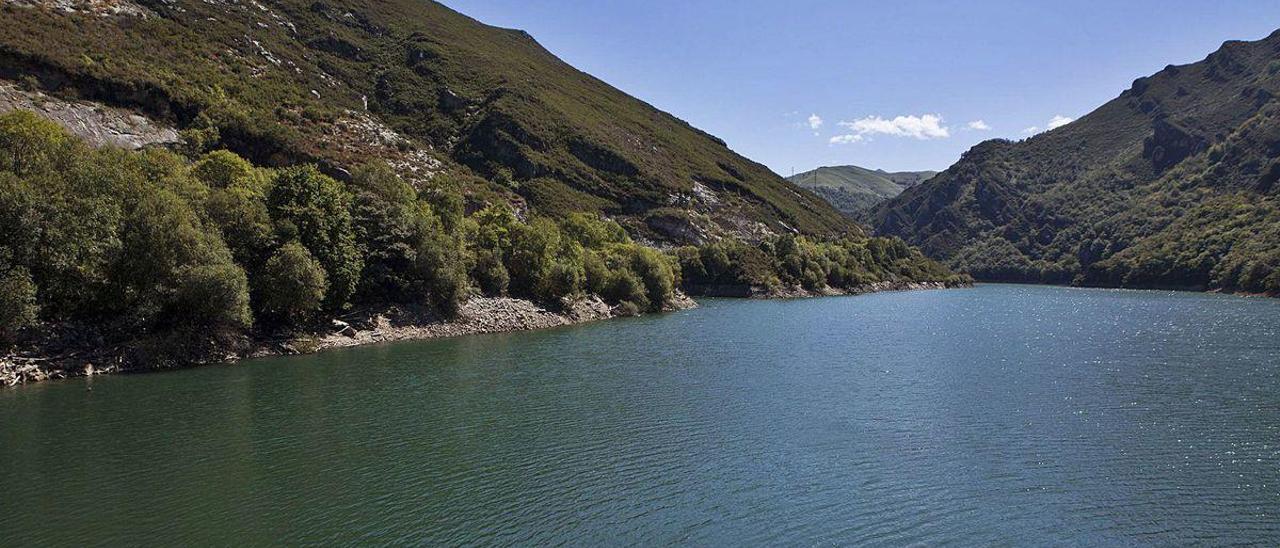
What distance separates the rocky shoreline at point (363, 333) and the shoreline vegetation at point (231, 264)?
0.44 feet

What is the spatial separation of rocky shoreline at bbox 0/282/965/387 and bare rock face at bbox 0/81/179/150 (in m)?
43.8

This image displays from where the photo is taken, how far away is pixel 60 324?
4672cm

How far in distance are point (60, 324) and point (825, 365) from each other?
179 ft

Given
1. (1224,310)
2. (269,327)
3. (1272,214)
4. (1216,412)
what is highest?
(1272,214)

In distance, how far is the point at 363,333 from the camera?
2511 inches

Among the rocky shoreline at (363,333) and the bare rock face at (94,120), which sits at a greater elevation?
the bare rock face at (94,120)

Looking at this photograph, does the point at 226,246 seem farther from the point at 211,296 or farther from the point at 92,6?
the point at 92,6

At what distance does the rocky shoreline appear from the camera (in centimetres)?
4428

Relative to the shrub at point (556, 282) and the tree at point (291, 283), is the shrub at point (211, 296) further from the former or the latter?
the shrub at point (556, 282)

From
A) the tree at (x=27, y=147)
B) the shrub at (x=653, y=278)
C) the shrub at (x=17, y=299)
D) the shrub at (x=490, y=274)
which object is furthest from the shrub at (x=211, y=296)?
the shrub at (x=653, y=278)

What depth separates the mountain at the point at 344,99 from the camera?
103 metres

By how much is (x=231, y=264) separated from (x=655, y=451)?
40087 millimetres

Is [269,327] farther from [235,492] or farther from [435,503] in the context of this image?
[435,503]

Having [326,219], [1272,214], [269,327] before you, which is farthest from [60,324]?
[1272,214]
